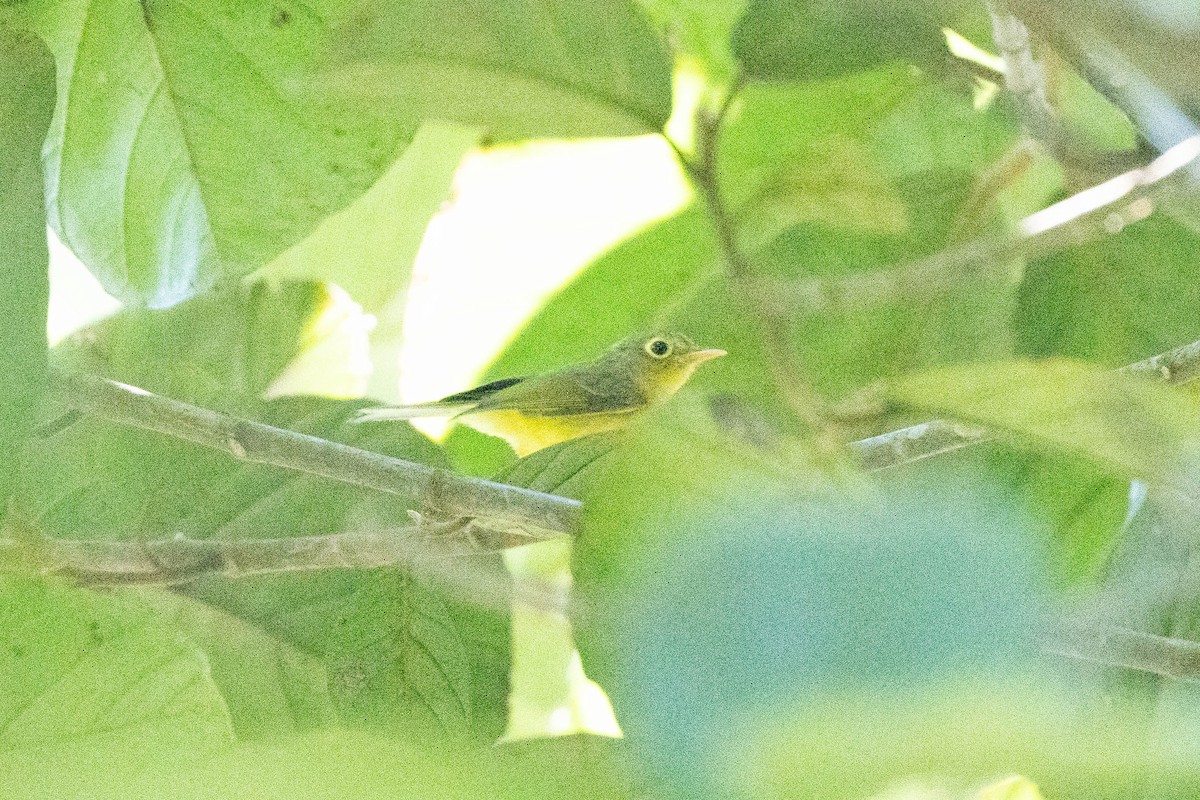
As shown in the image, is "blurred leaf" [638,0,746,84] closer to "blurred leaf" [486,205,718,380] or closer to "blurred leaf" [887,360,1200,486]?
"blurred leaf" [486,205,718,380]

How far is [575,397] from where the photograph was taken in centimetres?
42

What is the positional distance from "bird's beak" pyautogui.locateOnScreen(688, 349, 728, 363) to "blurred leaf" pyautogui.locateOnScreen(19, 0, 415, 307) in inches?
4.2

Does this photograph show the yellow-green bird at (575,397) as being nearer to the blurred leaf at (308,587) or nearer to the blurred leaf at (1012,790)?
the blurred leaf at (308,587)

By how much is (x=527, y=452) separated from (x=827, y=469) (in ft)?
0.47

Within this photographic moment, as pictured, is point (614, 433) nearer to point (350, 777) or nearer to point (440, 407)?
point (440, 407)

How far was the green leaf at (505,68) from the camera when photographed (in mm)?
270

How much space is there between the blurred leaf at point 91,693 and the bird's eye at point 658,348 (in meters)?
0.16

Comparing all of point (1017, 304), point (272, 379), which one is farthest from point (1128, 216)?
point (272, 379)

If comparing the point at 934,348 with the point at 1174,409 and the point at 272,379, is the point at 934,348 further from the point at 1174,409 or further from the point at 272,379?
the point at 272,379

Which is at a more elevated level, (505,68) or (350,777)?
(505,68)

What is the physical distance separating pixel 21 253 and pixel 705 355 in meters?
0.18

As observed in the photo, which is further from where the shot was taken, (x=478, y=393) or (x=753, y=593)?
(x=478, y=393)

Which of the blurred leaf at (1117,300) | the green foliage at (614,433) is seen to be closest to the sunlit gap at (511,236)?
the green foliage at (614,433)

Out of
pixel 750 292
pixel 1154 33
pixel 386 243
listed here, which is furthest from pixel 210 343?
pixel 1154 33
